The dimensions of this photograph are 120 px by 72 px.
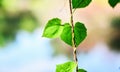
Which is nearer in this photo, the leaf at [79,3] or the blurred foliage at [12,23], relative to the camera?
the leaf at [79,3]

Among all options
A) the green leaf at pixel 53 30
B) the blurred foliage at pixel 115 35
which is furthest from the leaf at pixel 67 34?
the blurred foliage at pixel 115 35

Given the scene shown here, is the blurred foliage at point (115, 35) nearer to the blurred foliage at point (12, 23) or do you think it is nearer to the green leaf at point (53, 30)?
the blurred foliage at point (12, 23)

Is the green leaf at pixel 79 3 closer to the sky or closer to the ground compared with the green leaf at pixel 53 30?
closer to the sky

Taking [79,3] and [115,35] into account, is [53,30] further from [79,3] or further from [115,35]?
[115,35]

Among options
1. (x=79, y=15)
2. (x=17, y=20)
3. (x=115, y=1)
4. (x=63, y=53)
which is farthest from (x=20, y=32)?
(x=115, y=1)

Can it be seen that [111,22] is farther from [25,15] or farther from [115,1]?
[115,1]

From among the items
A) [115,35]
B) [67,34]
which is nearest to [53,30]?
[67,34]

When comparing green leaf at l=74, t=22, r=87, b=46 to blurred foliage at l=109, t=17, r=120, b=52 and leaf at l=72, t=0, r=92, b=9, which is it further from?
blurred foliage at l=109, t=17, r=120, b=52
